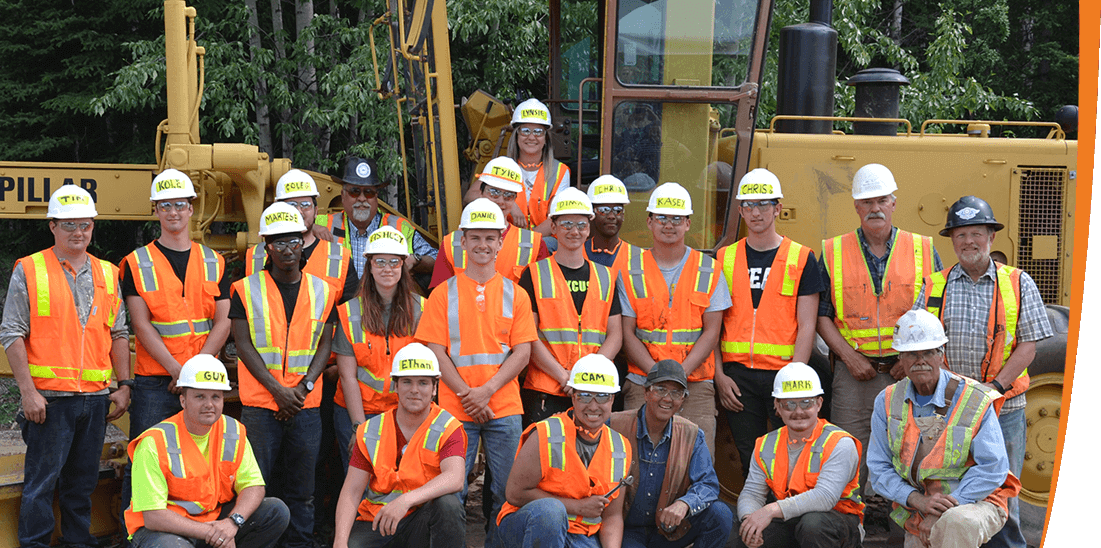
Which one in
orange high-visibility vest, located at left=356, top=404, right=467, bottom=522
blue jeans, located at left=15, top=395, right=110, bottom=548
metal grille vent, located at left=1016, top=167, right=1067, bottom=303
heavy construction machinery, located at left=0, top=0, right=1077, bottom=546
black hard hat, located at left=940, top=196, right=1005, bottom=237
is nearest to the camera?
orange high-visibility vest, located at left=356, top=404, right=467, bottom=522

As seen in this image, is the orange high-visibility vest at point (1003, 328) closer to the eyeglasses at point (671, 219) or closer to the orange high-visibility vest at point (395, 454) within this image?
the eyeglasses at point (671, 219)

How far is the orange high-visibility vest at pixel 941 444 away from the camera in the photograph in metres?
4.91

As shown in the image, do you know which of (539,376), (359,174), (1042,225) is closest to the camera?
(539,376)

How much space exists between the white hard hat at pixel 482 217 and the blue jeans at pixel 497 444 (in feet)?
3.40

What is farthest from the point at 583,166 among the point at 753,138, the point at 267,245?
the point at 267,245

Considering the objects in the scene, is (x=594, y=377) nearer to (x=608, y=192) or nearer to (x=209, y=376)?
(x=608, y=192)

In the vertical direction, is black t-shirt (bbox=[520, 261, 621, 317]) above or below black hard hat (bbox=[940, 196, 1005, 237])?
below

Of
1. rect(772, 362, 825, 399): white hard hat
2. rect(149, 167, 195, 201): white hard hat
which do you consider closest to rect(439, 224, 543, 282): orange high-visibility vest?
rect(149, 167, 195, 201): white hard hat

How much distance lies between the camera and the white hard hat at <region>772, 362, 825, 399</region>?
525cm

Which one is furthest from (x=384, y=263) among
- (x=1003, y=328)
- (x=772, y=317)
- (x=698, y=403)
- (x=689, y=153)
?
(x=1003, y=328)

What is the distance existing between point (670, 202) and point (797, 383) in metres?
1.26

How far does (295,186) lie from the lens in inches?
248

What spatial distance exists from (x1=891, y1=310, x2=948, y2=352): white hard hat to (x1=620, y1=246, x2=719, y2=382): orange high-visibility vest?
1.10 metres

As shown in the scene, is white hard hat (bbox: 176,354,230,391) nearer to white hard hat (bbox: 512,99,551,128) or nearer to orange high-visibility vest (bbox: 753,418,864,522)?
white hard hat (bbox: 512,99,551,128)
